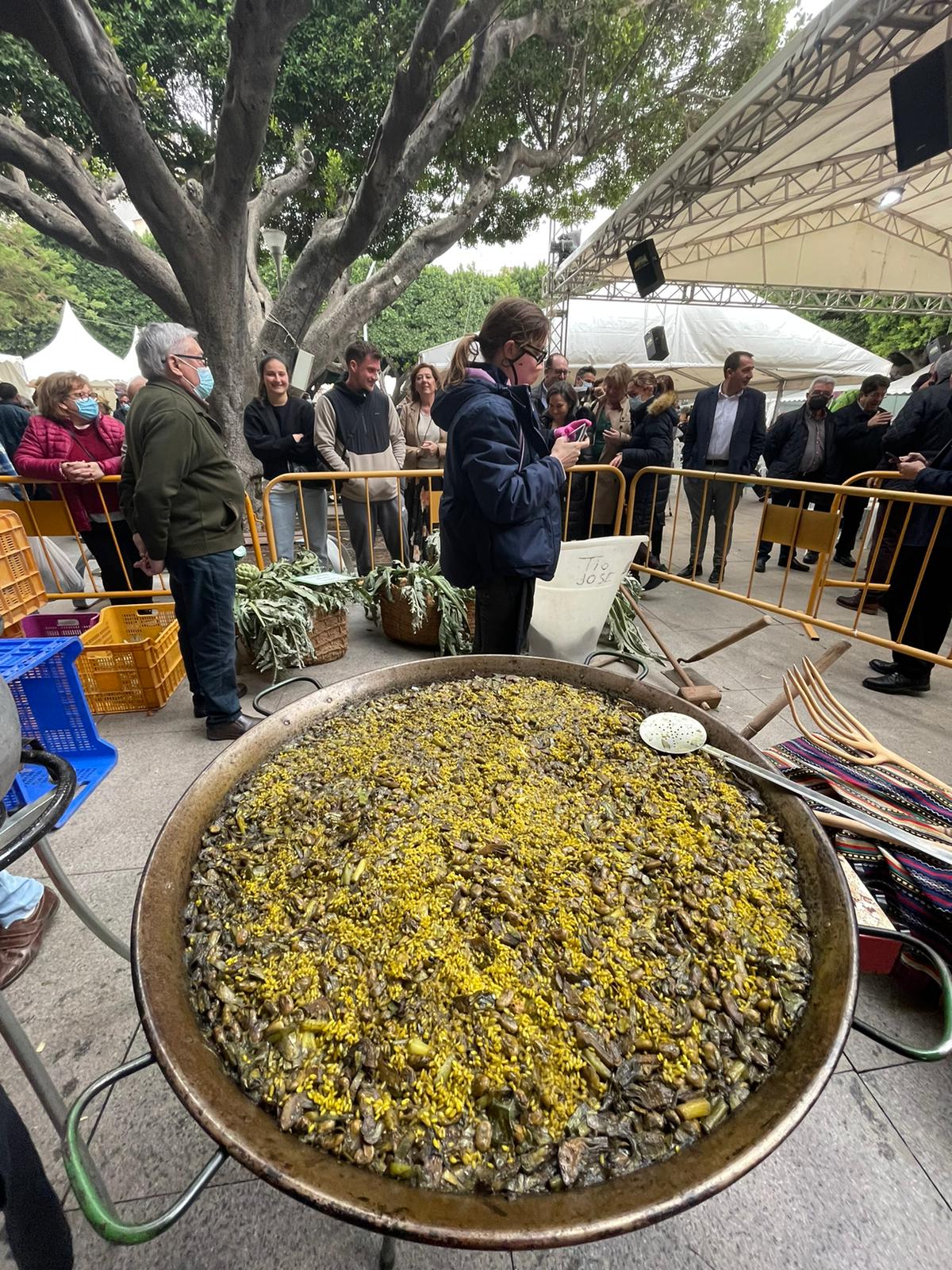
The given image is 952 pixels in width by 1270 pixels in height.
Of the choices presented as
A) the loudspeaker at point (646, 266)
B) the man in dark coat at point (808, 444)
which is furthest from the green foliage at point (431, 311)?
the man in dark coat at point (808, 444)

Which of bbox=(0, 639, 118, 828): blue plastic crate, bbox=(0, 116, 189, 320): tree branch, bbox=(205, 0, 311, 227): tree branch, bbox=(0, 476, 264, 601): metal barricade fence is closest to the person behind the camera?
bbox=(0, 639, 118, 828): blue plastic crate

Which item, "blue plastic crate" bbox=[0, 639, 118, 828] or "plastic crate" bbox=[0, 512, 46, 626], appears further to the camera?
"plastic crate" bbox=[0, 512, 46, 626]

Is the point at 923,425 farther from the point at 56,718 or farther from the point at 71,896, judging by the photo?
the point at 56,718

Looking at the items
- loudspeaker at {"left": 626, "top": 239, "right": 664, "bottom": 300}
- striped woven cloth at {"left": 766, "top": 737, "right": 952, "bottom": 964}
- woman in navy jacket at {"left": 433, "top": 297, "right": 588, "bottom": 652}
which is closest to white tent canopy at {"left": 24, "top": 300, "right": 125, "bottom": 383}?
loudspeaker at {"left": 626, "top": 239, "right": 664, "bottom": 300}

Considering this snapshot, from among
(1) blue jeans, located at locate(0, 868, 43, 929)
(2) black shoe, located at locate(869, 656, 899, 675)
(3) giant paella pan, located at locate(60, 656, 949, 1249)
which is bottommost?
(2) black shoe, located at locate(869, 656, 899, 675)

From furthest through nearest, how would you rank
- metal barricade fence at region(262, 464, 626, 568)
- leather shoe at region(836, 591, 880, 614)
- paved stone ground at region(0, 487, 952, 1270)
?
leather shoe at region(836, 591, 880, 614), metal barricade fence at region(262, 464, 626, 568), paved stone ground at region(0, 487, 952, 1270)

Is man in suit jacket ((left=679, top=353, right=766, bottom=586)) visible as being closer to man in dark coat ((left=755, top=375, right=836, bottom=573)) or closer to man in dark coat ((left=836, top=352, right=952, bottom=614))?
man in dark coat ((left=755, top=375, right=836, bottom=573))

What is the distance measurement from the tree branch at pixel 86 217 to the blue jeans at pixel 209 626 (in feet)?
24.2

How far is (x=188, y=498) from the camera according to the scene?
8.28ft

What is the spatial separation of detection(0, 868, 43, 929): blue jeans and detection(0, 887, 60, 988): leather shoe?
0.07 ft

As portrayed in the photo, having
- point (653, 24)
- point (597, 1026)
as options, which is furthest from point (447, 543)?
point (653, 24)

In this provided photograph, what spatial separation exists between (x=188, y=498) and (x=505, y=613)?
1547 millimetres

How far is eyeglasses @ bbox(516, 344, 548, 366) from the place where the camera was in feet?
6.66

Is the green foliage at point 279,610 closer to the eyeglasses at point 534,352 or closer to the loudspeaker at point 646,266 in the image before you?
the eyeglasses at point 534,352
